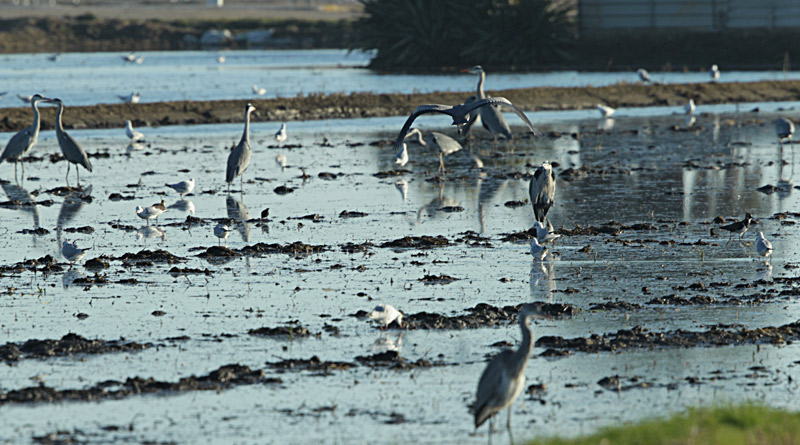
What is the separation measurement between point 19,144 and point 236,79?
27569 mm

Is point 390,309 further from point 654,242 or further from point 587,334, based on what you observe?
point 654,242

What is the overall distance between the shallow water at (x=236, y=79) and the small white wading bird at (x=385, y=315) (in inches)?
1064

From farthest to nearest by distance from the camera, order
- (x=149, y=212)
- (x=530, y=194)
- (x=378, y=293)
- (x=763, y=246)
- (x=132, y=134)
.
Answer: (x=132, y=134)
(x=149, y=212)
(x=530, y=194)
(x=763, y=246)
(x=378, y=293)

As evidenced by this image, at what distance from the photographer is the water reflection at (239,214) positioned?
1552cm

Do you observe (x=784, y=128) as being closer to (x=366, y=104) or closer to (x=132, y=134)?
(x=366, y=104)

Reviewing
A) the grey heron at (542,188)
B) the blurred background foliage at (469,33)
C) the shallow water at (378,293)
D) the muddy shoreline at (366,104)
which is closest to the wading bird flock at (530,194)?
the grey heron at (542,188)

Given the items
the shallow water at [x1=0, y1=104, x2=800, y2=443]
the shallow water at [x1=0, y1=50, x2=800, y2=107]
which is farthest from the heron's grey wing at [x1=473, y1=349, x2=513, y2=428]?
the shallow water at [x1=0, y1=50, x2=800, y2=107]


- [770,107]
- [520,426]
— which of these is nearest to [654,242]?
[520,426]

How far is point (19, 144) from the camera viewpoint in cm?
2202

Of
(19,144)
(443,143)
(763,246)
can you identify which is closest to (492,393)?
(763,246)

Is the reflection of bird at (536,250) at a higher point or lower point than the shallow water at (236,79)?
lower

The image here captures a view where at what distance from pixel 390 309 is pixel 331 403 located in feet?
6.37

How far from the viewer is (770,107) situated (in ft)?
122

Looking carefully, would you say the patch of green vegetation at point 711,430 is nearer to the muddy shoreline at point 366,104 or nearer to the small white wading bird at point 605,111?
the muddy shoreline at point 366,104
